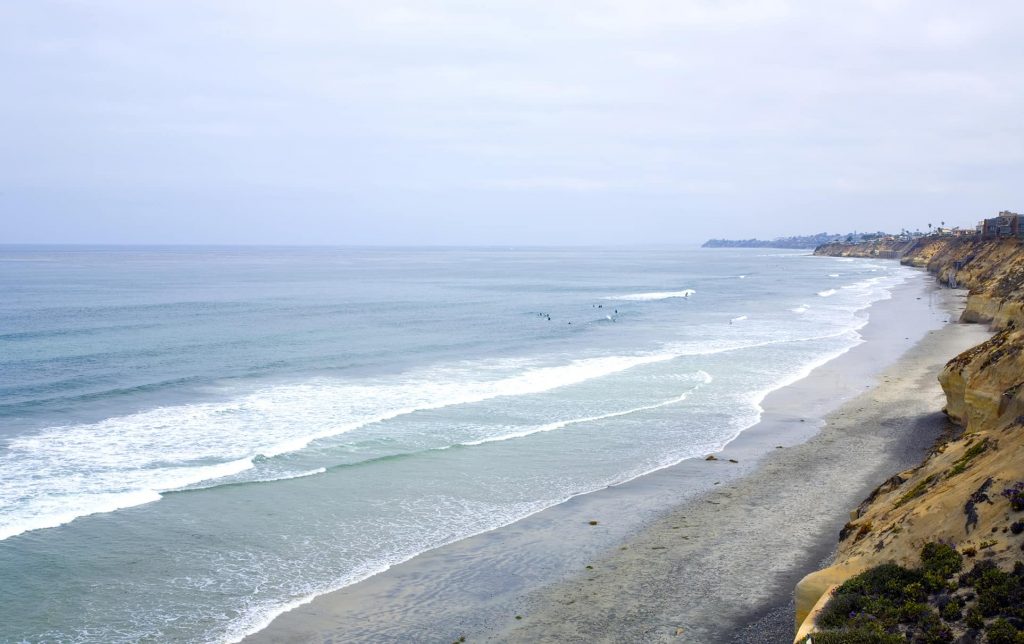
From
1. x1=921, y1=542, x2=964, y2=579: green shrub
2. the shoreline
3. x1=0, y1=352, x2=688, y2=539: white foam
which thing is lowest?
the shoreline

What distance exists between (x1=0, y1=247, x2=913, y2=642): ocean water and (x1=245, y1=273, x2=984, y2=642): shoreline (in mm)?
896

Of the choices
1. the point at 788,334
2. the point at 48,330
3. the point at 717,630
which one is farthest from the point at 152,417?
the point at 788,334

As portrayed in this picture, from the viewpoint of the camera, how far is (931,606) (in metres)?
10.1

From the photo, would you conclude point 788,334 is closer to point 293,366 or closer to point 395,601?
point 293,366

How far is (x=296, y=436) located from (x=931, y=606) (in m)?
20.3

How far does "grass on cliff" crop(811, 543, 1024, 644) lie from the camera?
9414mm

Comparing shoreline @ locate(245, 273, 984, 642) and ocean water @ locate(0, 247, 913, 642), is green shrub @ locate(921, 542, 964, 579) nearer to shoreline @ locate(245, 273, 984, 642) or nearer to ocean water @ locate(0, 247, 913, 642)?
shoreline @ locate(245, 273, 984, 642)

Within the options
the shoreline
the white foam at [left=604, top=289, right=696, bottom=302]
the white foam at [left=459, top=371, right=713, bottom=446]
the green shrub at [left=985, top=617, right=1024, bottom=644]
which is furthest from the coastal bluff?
the white foam at [left=604, top=289, right=696, bottom=302]

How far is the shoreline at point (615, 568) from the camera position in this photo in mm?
13289

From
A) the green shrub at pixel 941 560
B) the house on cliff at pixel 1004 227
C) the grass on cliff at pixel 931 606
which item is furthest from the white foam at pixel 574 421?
the house on cliff at pixel 1004 227

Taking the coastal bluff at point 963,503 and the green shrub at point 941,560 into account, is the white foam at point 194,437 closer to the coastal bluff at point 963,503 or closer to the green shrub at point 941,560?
the coastal bluff at point 963,503

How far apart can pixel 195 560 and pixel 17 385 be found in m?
22.3

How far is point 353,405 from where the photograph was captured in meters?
30.7

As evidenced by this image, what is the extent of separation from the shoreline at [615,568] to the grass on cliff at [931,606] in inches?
98.7
